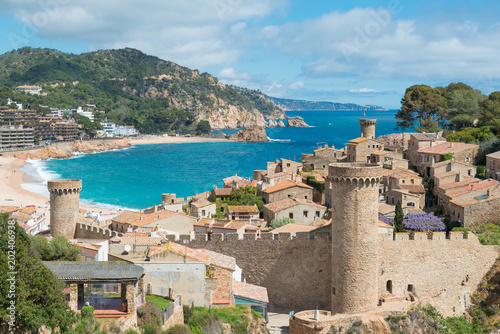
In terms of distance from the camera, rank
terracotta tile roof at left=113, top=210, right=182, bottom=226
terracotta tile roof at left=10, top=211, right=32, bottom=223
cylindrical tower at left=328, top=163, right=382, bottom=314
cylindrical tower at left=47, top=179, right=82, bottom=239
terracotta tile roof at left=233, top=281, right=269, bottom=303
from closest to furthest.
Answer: terracotta tile roof at left=233, top=281, right=269, bottom=303
cylindrical tower at left=328, top=163, right=382, bottom=314
cylindrical tower at left=47, top=179, right=82, bottom=239
terracotta tile roof at left=113, top=210, right=182, bottom=226
terracotta tile roof at left=10, top=211, right=32, bottom=223

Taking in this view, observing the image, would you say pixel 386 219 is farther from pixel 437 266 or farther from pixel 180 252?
pixel 180 252

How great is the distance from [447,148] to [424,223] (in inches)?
494

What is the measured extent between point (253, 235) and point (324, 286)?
371 centimetres

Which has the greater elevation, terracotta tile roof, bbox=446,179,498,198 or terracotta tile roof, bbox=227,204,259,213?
terracotta tile roof, bbox=446,179,498,198

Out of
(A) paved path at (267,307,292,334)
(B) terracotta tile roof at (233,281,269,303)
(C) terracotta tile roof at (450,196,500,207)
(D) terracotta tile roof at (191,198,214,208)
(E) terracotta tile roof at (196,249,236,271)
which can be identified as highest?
(C) terracotta tile roof at (450,196,500,207)

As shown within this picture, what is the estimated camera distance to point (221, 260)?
20750 millimetres

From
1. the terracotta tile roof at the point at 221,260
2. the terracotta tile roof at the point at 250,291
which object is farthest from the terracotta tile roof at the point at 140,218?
the terracotta tile roof at the point at 250,291

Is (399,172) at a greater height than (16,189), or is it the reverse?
(399,172)

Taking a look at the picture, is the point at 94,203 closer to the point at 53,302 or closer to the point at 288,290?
the point at 288,290

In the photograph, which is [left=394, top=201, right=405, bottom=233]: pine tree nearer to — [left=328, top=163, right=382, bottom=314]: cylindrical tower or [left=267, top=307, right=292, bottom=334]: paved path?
[left=328, top=163, right=382, bottom=314]: cylindrical tower

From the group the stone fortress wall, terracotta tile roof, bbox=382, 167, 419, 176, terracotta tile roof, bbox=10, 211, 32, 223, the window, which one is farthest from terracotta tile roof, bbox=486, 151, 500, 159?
terracotta tile roof, bbox=10, 211, 32, 223

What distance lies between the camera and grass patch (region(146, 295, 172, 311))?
16.3m

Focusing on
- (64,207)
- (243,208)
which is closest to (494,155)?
(243,208)

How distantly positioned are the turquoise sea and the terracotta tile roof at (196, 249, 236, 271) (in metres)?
39.8
